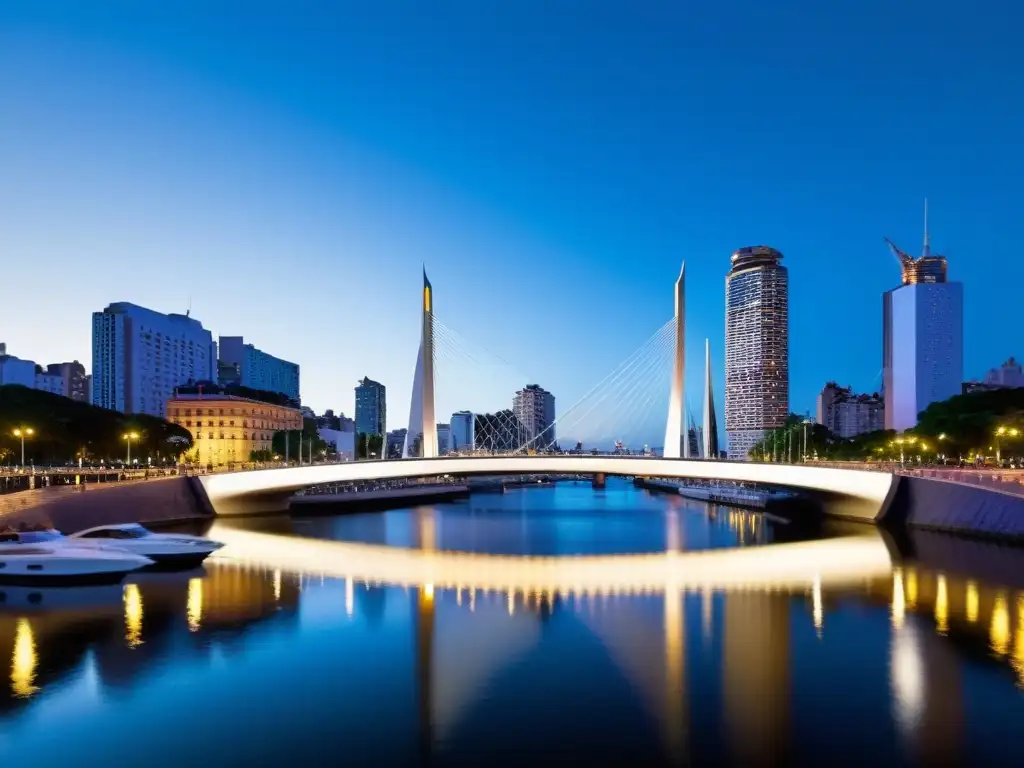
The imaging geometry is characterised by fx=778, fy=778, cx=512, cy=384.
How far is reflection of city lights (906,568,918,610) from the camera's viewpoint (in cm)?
1998

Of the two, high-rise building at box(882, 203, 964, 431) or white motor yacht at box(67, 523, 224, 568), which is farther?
high-rise building at box(882, 203, 964, 431)

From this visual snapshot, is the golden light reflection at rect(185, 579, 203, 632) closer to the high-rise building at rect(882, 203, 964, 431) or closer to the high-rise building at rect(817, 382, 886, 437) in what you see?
the high-rise building at rect(882, 203, 964, 431)

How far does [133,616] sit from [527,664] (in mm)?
9941

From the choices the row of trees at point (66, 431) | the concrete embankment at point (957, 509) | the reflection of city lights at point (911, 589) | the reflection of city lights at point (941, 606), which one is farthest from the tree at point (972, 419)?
the row of trees at point (66, 431)

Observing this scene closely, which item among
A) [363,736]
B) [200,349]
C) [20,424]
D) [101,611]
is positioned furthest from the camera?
[200,349]

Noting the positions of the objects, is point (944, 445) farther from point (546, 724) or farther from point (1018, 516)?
point (546, 724)

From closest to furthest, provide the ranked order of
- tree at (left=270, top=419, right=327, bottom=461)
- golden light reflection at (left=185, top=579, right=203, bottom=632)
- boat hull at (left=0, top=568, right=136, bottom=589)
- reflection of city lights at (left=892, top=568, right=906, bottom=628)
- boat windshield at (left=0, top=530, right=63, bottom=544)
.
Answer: golden light reflection at (left=185, top=579, right=203, bottom=632) < reflection of city lights at (left=892, top=568, right=906, bottom=628) < boat hull at (left=0, top=568, right=136, bottom=589) < boat windshield at (left=0, top=530, right=63, bottom=544) < tree at (left=270, top=419, right=327, bottom=461)

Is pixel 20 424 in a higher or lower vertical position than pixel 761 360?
lower

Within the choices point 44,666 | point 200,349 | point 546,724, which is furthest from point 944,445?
point 200,349

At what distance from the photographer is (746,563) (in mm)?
28109

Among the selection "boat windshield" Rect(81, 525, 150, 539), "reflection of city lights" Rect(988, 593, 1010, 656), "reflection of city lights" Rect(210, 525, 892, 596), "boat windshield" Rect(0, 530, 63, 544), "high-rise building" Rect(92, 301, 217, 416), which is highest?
"high-rise building" Rect(92, 301, 217, 416)

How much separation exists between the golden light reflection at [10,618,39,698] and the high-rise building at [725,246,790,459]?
16592cm

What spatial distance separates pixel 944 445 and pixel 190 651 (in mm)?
55192

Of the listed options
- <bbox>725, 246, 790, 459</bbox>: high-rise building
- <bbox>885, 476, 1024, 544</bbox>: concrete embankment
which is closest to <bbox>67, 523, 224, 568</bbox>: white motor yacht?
<bbox>885, 476, 1024, 544</bbox>: concrete embankment
